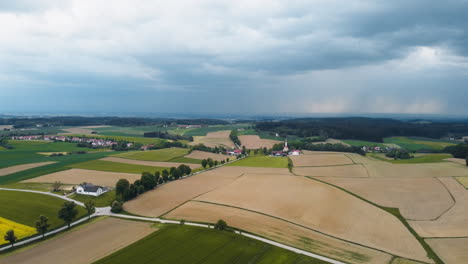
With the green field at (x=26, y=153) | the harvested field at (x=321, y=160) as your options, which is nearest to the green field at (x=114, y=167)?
the green field at (x=26, y=153)

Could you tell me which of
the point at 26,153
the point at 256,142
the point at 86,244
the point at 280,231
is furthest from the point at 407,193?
the point at 26,153

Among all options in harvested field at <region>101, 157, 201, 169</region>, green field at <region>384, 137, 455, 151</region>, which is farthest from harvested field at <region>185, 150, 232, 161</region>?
green field at <region>384, 137, 455, 151</region>

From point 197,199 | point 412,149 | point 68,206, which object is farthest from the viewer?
point 412,149

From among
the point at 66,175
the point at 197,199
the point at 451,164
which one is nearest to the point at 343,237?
the point at 197,199

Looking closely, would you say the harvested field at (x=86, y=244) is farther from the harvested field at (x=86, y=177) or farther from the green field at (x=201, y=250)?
the harvested field at (x=86, y=177)

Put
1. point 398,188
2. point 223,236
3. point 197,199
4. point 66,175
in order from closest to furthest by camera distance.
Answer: point 223,236
point 197,199
point 398,188
point 66,175

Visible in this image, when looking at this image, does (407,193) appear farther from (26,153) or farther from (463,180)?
(26,153)

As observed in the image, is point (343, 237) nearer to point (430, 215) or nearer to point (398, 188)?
point (430, 215)
